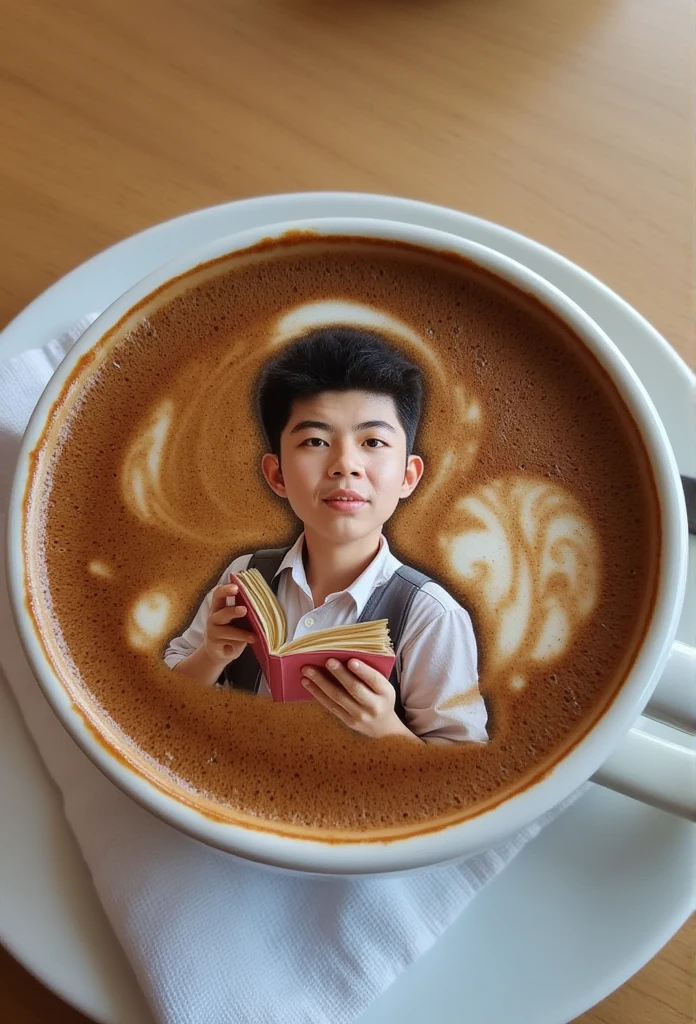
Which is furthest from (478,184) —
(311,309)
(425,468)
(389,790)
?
(389,790)

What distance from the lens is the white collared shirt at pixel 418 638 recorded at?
78cm

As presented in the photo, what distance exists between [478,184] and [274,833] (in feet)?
3.11

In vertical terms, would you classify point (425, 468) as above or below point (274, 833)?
above

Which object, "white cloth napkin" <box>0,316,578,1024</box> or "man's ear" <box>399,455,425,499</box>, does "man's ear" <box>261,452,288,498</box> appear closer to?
"man's ear" <box>399,455,425,499</box>

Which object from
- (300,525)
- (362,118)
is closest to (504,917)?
(300,525)

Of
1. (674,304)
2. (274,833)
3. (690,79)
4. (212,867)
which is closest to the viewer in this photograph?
(274,833)

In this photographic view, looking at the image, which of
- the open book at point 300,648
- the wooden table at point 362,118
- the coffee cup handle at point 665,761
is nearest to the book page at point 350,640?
the open book at point 300,648

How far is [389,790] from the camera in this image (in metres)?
0.76

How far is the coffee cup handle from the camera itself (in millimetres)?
759

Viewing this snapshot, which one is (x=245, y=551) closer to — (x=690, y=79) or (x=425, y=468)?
(x=425, y=468)

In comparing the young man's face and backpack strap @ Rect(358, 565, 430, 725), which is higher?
the young man's face

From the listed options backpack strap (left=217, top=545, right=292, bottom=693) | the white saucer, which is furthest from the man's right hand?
the white saucer

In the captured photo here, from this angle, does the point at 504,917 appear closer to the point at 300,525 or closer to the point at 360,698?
the point at 360,698

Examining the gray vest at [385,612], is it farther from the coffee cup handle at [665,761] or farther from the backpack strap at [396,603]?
the coffee cup handle at [665,761]
